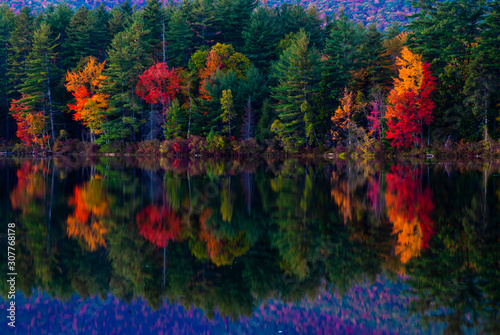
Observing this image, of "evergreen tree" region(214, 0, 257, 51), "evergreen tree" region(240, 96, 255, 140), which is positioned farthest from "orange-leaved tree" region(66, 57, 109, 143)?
"evergreen tree" region(214, 0, 257, 51)

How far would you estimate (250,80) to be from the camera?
53.6 m

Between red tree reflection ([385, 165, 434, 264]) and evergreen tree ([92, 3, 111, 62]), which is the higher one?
evergreen tree ([92, 3, 111, 62])

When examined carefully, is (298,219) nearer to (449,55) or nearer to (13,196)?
(13,196)

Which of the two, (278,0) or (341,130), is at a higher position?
(278,0)

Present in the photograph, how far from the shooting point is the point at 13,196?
16.3 metres

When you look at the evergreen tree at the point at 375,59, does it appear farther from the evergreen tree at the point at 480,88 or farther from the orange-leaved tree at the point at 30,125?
the orange-leaved tree at the point at 30,125

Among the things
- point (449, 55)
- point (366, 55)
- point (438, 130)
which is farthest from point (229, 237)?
point (366, 55)

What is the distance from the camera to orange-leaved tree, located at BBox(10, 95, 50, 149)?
55312 mm

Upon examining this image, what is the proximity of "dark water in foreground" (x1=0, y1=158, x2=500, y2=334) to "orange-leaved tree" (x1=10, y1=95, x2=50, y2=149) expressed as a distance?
44762 mm

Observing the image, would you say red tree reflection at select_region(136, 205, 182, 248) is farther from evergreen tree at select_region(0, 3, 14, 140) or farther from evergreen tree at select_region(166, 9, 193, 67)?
evergreen tree at select_region(0, 3, 14, 140)

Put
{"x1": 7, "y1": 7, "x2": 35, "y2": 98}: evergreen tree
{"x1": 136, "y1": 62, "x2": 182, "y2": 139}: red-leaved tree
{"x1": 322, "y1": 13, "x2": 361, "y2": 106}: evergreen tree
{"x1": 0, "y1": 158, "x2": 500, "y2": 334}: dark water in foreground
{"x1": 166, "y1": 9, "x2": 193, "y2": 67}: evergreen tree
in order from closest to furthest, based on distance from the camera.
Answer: {"x1": 0, "y1": 158, "x2": 500, "y2": 334}: dark water in foreground → {"x1": 322, "y1": 13, "x2": 361, "y2": 106}: evergreen tree → {"x1": 136, "y1": 62, "x2": 182, "y2": 139}: red-leaved tree → {"x1": 166, "y1": 9, "x2": 193, "y2": 67}: evergreen tree → {"x1": 7, "y1": 7, "x2": 35, "y2": 98}: evergreen tree

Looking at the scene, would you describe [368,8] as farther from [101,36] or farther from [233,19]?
[101,36]

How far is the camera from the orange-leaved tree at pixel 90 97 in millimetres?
54406

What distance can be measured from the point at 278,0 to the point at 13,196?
412ft
